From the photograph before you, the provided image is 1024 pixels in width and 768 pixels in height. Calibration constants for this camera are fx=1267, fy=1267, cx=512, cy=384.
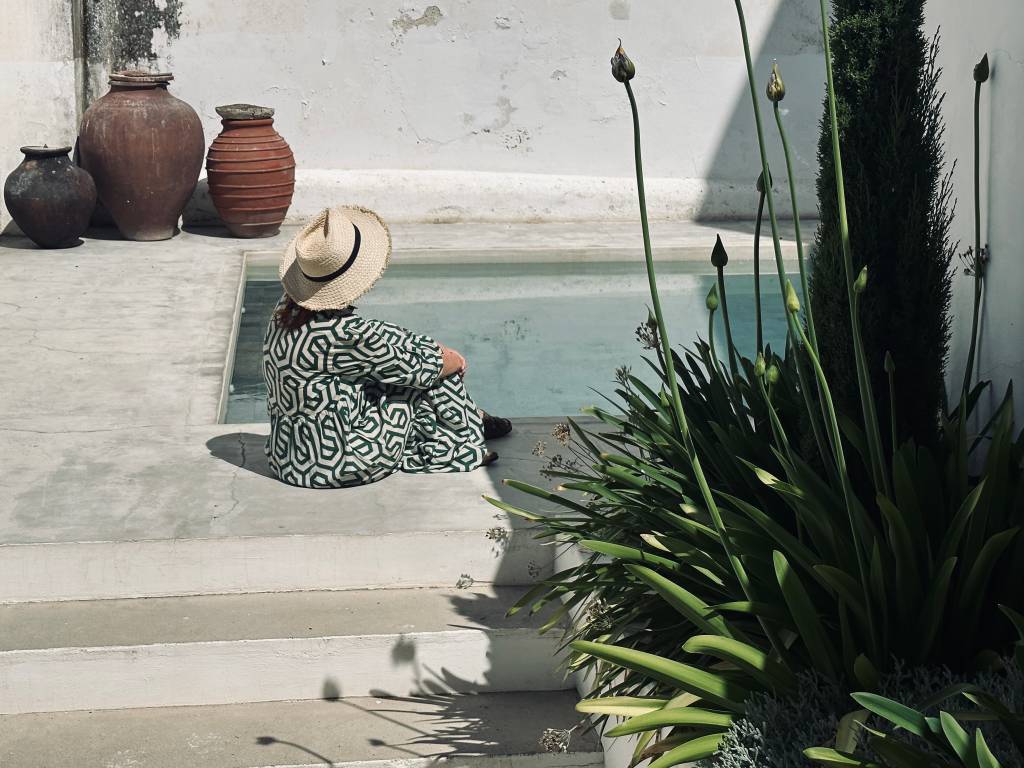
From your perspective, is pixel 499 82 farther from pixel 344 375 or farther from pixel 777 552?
pixel 777 552

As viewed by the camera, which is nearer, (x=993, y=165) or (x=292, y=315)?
(x=993, y=165)

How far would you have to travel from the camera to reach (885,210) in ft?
9.21

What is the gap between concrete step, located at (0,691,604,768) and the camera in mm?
3146

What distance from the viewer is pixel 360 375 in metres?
4.23

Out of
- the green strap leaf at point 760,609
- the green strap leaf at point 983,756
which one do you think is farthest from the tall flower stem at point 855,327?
the green strap leaf at point 983,756

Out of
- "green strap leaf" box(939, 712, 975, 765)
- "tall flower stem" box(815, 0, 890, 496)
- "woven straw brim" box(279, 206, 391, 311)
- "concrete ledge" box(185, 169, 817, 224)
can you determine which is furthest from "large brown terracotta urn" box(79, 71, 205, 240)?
"green strap leaf" box(939, 712, 975, 765)

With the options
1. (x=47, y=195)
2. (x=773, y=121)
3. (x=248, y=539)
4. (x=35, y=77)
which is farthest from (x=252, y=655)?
(x=773, y=121)

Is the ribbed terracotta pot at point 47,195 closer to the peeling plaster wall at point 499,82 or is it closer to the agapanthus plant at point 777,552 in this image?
the peeling plaster wall at point 499,82

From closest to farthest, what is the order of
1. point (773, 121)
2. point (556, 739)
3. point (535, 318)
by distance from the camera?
point (556, 739) < point (535, 318) < point (773, 121)

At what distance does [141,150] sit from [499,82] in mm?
2874

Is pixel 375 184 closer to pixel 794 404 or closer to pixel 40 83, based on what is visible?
pixel 40 83

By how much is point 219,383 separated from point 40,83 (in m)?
4.52

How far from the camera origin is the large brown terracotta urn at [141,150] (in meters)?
8.74

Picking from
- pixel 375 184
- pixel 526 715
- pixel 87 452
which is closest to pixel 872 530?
pixel 526 715
